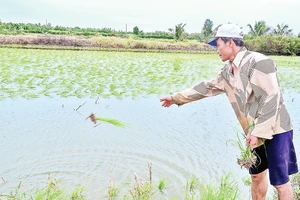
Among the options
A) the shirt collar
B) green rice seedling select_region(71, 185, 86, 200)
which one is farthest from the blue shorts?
green rice seedling select_region(71, 185, 86, 200)

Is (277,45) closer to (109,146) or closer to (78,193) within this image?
(109,146)

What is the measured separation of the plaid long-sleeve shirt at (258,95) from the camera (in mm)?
1772

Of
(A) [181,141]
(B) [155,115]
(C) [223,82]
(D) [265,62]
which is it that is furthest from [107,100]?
(D) [265,62]

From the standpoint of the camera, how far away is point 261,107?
5.96ft

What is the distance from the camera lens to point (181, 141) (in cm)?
429

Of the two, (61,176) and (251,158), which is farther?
(61,176)

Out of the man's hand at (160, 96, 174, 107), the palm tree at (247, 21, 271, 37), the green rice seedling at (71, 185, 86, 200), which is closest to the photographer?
the man's hand at (160, 96, 174, 107)

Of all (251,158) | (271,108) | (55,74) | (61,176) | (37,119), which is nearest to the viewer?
(271,108)

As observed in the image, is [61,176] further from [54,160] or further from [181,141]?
[181,141]

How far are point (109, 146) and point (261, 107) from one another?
98.4 inches

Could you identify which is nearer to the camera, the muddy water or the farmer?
the farmer

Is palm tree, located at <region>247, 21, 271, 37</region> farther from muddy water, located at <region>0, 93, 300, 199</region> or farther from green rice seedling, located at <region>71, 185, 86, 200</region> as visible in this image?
green rice seedling, located at <region>71, 185, 86, 200</region>

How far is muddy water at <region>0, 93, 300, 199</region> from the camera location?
3135 mm

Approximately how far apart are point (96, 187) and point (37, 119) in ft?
7.99
